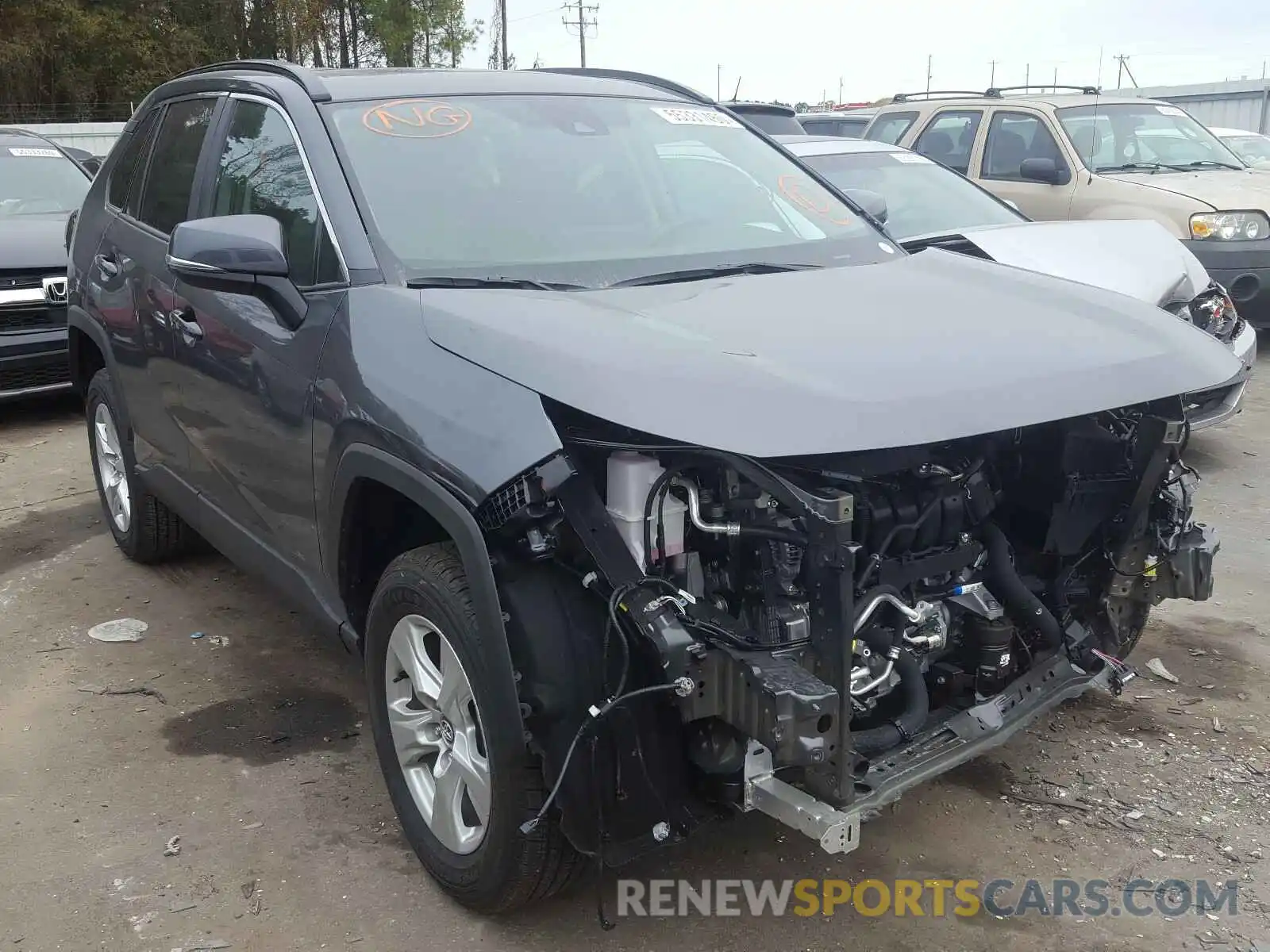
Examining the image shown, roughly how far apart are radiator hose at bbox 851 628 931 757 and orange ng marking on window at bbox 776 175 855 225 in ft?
5.39

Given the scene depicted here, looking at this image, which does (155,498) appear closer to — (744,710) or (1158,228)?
(744,710)

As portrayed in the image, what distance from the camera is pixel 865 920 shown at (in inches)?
110

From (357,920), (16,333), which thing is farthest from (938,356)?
(16,333)

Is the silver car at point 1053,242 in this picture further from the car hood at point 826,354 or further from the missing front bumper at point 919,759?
the missing front bumper at point 919,759

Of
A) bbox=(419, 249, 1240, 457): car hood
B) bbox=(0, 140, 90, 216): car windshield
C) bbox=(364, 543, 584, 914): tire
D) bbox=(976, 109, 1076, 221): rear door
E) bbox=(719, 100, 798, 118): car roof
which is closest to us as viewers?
bbox=(419, 249, 1240, 457): car hood

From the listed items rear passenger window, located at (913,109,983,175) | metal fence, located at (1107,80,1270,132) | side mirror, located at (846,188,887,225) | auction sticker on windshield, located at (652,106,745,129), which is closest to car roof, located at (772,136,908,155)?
rear passenger window, located at (913,109,983,175)

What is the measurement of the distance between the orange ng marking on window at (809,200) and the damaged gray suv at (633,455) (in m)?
0.02

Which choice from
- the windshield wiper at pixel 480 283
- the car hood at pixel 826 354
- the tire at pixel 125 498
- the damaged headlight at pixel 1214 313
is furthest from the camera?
the damaged headlight at pixel 1214 313

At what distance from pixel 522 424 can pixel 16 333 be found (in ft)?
20.7

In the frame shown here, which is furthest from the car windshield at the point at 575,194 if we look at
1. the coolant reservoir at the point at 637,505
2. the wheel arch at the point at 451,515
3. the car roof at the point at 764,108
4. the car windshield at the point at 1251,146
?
the car windshield at the point at 1251,146

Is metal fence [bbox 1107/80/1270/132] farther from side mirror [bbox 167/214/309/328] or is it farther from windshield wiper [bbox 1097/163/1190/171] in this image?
side mirror [bbox 167/214/309/328]

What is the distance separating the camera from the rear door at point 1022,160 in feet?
28.9

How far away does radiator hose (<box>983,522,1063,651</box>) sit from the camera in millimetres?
2918

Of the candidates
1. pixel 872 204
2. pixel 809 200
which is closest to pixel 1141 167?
pixel 872 204
